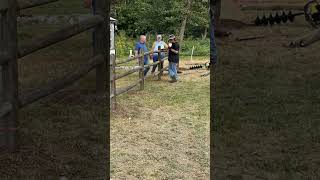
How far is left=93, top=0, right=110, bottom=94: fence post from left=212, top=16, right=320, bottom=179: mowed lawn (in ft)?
4.40

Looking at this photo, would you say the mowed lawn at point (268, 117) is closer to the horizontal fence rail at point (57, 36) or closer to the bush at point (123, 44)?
the horizontal fence rail at point (57, 36)

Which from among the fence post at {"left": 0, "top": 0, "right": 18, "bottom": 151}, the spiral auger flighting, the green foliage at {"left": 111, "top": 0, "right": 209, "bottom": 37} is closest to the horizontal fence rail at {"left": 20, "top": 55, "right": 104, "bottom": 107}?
the fence post at {"left": 0, "top": 0, "right": 18, "bottom": 151}

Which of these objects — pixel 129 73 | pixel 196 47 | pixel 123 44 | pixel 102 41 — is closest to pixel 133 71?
pixel 129 73

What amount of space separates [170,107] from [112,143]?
2234mm

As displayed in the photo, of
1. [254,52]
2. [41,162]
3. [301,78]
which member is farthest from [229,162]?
[254,52]

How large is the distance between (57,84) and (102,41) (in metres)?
0.89

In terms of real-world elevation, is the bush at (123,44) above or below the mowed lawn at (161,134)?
below

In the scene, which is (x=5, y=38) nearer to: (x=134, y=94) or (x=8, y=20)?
(x=8, y=20)

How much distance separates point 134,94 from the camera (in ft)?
27.5

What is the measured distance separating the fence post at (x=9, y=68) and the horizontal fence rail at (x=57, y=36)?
117 mm

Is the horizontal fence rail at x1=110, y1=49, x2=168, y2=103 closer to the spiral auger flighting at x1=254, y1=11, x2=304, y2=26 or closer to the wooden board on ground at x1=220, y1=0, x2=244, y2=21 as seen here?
the wooden board on ground at x1=220, y1=0, x2=244, y2=21

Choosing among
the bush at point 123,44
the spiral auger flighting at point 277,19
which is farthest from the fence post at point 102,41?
the bush at point 123,44

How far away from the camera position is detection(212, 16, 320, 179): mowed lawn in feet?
13.4

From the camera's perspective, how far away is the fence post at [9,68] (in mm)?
3623
